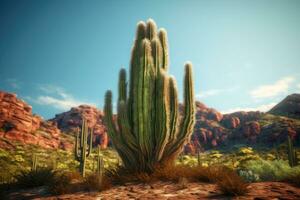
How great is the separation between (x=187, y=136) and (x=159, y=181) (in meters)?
2.05

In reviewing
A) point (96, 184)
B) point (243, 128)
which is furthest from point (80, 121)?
point (96, 184)

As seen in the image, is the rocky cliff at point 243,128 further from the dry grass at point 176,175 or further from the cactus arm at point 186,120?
the dry grass at point 176,175

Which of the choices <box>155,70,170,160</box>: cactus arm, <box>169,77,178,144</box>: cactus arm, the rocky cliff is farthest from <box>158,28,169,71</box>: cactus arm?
the rocky cliff

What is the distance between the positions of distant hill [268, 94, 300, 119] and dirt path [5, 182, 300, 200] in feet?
282

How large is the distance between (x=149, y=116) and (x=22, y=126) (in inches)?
1988

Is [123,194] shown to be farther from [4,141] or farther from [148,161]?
[4,141]

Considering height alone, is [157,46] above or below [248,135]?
above

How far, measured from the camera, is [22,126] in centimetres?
4869

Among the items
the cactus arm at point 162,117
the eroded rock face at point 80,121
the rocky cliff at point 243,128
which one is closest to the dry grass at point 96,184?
the cactus arm at point 162,117

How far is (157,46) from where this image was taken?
837cm

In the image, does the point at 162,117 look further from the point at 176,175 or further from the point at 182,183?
the point at 182,183

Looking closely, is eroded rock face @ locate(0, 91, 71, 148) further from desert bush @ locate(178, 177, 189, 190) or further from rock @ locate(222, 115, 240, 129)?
rock @ locate(222, 115, 240, 129)

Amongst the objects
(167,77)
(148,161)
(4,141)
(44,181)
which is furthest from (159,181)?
(4,141)

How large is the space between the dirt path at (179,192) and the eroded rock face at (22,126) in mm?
47292
